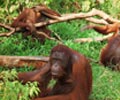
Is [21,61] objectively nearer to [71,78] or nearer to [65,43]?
[71,78]

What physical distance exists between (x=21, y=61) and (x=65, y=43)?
1762mm

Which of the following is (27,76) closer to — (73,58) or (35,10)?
(73,58)

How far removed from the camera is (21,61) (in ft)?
18.0

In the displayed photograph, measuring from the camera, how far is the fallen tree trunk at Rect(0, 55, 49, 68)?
5396mm

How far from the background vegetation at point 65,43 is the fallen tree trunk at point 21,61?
0.11 metres

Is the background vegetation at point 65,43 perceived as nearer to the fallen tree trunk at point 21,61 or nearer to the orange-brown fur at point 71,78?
the fallen tree trunk at point 21,61

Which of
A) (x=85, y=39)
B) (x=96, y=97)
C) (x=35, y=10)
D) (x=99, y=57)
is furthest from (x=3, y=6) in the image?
(x=96, y=97)

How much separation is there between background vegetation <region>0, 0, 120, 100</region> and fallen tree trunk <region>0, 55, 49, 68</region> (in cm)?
11

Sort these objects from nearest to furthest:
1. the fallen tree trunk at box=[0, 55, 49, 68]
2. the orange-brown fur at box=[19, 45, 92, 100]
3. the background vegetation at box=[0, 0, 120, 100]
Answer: the background vegetation at box=[0, 0, 120, 100] < the orange-brown fur at box=[19, 45, 92, 100] < the fallen tree trunk at box=[0, 55, 49, 68]

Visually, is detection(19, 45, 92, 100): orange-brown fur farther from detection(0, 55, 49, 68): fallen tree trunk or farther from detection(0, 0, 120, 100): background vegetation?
detection(0, 55, 49, 68): fallen tree trunk

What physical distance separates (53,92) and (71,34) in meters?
3.49

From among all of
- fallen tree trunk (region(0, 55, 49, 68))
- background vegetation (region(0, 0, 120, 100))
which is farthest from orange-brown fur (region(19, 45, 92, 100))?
fallen tree trunk (region(0, 55, 49, 68))

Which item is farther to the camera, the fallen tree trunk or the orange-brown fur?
the fallen tree trunk

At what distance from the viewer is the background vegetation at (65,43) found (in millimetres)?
3574
